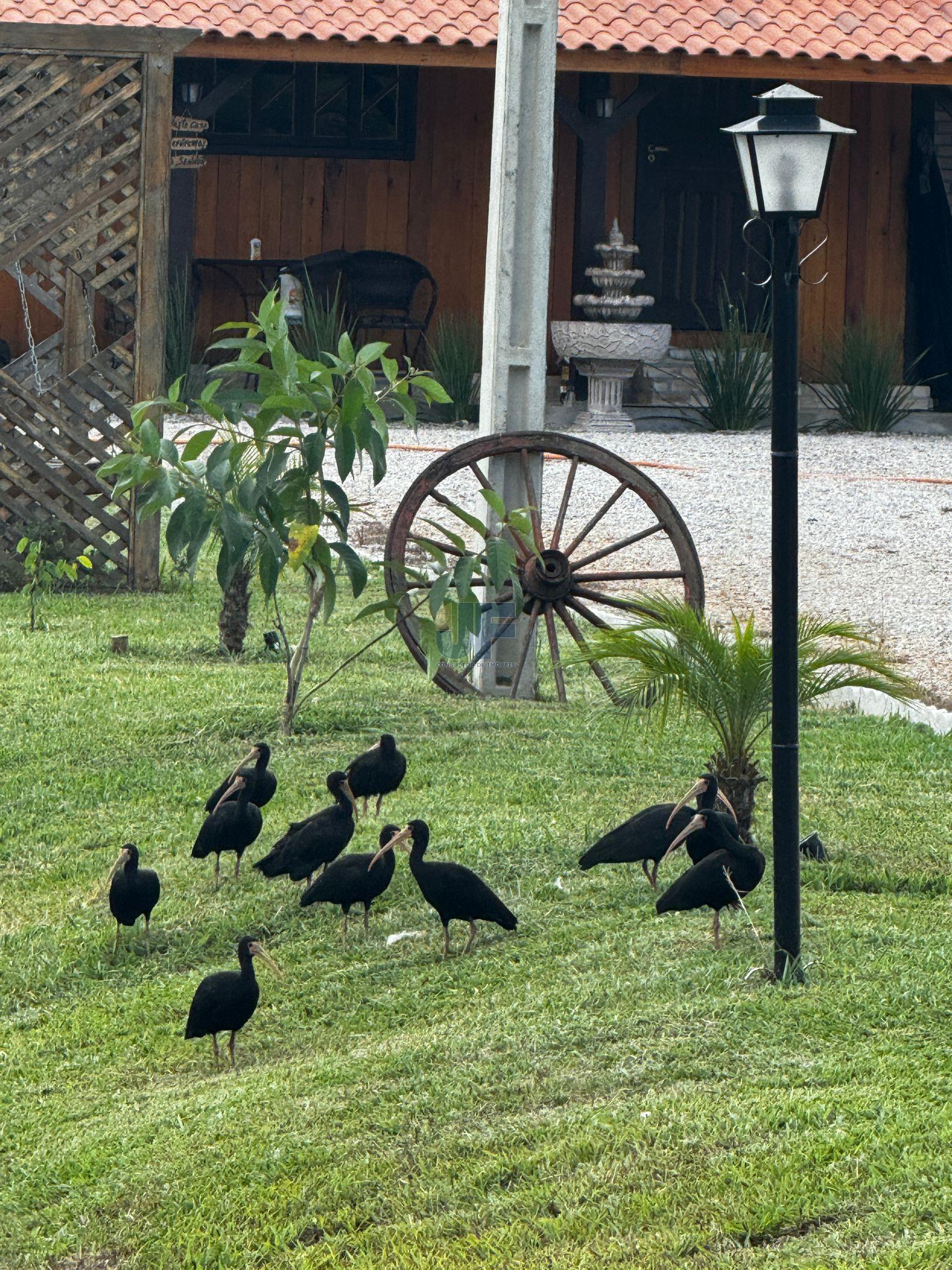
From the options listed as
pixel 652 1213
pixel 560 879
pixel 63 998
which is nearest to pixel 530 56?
pixel 560 879

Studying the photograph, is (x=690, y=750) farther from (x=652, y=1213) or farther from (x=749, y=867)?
(x=652, y=1213)

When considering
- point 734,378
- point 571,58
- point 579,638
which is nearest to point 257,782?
point 579,638

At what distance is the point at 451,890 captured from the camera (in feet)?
15.1

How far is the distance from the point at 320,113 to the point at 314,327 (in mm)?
3284

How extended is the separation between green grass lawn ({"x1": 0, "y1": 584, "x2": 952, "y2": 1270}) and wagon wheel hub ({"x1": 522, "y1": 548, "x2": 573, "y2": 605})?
75cm

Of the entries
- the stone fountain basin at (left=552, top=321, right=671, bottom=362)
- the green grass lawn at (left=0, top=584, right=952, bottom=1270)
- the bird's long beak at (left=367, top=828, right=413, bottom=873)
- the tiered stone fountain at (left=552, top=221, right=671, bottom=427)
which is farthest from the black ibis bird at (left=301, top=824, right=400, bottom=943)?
the stone fountain basin at (left=552, top=321, right=671, bottom=362)

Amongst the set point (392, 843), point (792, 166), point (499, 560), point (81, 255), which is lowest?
point (392, 843)

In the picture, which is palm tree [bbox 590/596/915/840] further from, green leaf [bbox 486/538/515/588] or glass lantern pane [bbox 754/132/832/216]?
glass lantern pane [bbox 754/132/832/216]

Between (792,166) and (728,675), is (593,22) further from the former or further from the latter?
(792,166)

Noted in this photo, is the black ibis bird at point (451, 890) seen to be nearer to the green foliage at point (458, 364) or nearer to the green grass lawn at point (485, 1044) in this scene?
the green grass lawn at point (485, 1044)

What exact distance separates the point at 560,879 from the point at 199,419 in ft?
32.1

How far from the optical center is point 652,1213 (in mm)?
3371

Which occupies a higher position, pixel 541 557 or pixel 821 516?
pixel 821 516

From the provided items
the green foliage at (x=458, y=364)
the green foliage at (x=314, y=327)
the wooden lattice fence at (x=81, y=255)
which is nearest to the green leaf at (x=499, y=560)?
the wooden lattice fence at (x=81, y=255)
